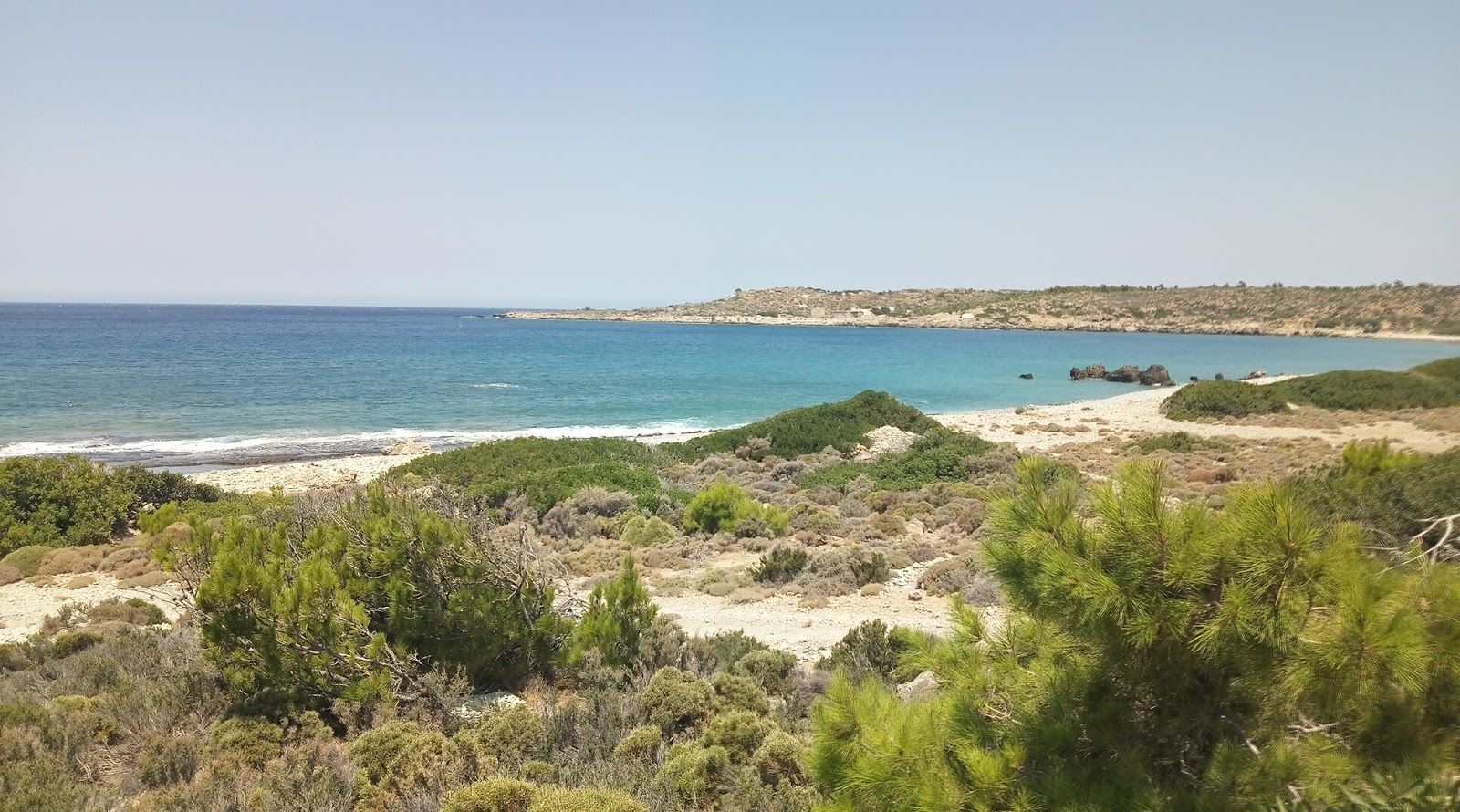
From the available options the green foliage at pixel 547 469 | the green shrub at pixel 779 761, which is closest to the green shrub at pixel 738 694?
the green shrub at pixel 779 761

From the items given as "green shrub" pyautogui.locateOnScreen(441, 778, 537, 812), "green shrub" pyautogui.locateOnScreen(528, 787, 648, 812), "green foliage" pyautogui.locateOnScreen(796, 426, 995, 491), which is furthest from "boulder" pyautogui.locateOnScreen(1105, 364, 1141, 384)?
"green shrub" pyautogui.locateOnScreen(441, 778, 537, 812)

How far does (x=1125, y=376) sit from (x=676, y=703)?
57.8 metres

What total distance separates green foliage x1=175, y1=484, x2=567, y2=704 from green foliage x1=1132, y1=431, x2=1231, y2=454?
20340 mm

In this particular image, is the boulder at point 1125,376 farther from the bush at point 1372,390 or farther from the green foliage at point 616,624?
the green foliage at point 616,624

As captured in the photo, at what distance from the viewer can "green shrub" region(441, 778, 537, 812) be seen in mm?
3922

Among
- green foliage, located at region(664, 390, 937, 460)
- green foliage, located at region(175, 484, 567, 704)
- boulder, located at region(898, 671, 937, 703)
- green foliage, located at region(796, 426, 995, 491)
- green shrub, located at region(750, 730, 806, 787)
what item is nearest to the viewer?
green shrub, located at region(750, 730, 806, 787)

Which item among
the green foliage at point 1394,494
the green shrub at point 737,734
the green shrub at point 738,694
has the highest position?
the green foliage at point 1394,494

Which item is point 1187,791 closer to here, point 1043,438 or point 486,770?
point 486,770

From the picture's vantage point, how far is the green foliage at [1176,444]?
2134 cm

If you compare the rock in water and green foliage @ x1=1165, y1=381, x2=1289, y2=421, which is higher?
green foliage @ x1=1165, y1=381, x2=1289, y2=421

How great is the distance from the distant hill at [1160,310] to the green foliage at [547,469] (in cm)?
9982

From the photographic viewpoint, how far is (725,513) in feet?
46.8

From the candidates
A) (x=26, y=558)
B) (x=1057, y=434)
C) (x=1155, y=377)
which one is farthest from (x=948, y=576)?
(x=1155, y=377)

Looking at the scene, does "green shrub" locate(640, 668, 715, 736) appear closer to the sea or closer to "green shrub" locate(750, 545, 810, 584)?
"green shrub" locate(750, 545, 810, 584)
